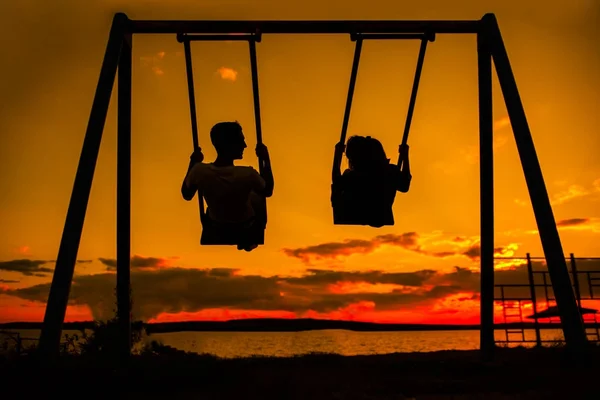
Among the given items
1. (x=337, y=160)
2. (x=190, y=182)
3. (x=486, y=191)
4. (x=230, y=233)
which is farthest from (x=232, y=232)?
(x=486, y=191)

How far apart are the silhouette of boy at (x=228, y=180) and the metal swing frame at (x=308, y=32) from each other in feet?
3.13

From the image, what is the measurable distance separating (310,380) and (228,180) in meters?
3.14

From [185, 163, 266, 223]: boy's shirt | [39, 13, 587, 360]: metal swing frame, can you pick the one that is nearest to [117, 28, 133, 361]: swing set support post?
[39, 13, 587, 360]: metal swing frame

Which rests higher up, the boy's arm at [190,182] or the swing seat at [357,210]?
the boy's arm at [190,182]

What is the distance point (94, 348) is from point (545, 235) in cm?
892

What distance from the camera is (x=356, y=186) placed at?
6.79 metres

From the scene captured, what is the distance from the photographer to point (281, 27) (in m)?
7.22

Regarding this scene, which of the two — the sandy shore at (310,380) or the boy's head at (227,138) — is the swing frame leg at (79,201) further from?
the boy's head at (227,138)

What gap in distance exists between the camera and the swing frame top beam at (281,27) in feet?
23.4

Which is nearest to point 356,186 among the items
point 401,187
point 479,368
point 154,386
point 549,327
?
point 401,187

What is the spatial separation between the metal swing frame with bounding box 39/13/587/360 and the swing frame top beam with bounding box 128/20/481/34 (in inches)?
0.4

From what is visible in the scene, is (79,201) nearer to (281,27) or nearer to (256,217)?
(256,217)

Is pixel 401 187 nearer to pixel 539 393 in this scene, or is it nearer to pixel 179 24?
pixel 539 393

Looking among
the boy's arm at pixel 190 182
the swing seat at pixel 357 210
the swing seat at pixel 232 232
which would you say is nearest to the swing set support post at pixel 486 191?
the swing seat at pixel 357 210
